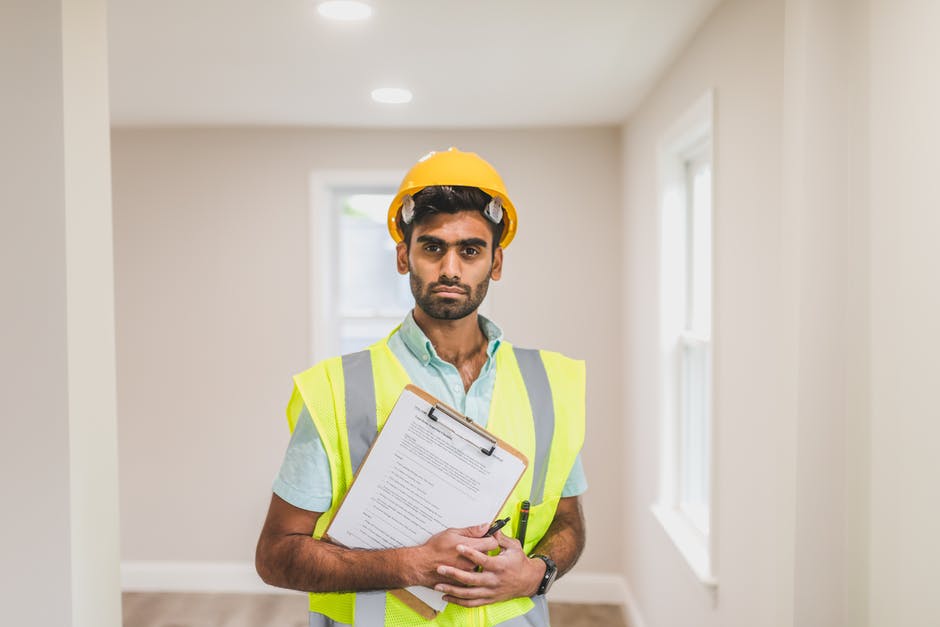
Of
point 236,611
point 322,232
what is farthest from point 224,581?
point 322,232

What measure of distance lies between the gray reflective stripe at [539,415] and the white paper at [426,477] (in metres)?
0.12

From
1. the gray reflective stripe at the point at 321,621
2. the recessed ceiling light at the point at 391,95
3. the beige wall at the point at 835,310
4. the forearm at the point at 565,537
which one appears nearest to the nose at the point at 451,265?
the forearm at the point at 565,537

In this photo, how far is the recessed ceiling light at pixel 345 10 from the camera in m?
2.30

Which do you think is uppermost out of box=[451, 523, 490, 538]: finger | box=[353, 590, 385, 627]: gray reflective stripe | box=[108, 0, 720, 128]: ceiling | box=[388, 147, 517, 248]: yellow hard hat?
box=[108, 0, 720, 128]: ceiling

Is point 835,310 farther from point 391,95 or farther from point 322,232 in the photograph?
point 322,232

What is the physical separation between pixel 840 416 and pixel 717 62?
124 centimetres

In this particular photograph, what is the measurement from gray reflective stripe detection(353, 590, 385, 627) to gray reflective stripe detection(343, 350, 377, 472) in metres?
0.22

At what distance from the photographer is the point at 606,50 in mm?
2777

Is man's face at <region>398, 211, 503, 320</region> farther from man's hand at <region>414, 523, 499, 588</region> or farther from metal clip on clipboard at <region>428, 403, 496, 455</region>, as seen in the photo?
man's hand at <region>414, 523, 499, 588</region>

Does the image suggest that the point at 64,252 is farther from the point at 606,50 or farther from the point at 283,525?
the point at 606,50

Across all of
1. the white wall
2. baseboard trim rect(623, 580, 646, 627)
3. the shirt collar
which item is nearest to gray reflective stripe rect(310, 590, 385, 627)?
the shirt collar

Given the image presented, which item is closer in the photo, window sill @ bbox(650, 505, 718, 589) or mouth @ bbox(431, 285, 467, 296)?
mouth @ bbox(431, 285, 467, 296)

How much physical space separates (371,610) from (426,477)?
257 millimetres

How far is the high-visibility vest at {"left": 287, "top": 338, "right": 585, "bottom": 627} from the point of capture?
4.30 feet
